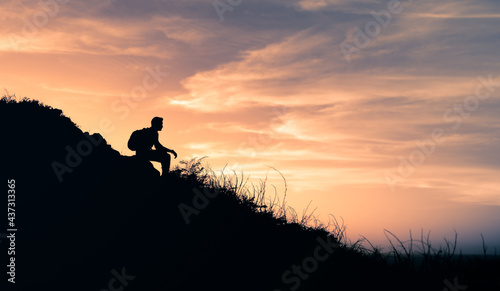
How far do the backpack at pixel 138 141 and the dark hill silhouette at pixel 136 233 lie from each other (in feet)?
1.62

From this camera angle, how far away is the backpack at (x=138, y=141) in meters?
14.4

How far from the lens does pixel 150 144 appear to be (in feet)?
47.3

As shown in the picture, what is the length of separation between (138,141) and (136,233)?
3636 millimetres

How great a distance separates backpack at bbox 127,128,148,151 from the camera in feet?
47.2

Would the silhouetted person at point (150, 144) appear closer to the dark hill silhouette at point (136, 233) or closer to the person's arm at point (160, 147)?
the person's arm at point (160, 147)

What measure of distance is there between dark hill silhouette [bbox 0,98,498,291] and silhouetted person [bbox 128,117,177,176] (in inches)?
14.7

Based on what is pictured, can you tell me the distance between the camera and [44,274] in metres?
10.7

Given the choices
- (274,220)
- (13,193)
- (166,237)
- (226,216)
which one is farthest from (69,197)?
(274,220)

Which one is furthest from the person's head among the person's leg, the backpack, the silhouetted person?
the person's leg

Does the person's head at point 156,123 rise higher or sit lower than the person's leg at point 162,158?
higher

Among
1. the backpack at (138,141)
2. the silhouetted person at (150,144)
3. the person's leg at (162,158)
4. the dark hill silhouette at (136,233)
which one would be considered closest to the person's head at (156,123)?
the silhouetted person at (150,144)

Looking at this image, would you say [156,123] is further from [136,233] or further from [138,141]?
[136,233]

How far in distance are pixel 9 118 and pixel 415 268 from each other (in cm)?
1387

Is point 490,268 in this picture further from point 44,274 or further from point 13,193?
point 13,193
